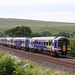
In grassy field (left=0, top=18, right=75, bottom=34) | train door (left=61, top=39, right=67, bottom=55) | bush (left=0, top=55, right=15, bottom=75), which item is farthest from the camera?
grassy field (left=0, top=18, right=75, bottom=34)

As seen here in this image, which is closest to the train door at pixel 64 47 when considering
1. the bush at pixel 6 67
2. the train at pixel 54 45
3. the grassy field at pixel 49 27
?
the train at pixel 54 45

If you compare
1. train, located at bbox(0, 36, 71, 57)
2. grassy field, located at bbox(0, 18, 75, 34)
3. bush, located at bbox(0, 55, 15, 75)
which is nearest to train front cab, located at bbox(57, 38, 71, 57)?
train, located at bbox(0, 36, 71, 57)

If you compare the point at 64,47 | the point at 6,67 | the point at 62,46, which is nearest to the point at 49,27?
the point at 64,47

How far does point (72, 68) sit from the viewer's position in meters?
17.1

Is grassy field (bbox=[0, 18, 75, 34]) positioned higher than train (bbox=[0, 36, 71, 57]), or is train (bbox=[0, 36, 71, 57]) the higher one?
train (bbox=[0, 36, 71, 57])

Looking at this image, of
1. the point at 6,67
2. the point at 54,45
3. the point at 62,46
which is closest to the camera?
the point at 6,67

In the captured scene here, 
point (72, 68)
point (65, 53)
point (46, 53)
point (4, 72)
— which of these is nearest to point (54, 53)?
point (65, 53)

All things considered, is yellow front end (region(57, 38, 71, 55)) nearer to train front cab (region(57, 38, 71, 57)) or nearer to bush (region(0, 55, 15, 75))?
train front cab (region(57, 38, 71, 57))

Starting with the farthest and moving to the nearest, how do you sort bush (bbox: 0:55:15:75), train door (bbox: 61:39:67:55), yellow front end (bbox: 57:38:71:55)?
train door (bbox: 61:39:67:55)
yellow front end (bbox: 57:38:71:55)
bush (bbox: 0:55:15:75)

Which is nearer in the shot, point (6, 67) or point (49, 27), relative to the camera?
point (6, 67)

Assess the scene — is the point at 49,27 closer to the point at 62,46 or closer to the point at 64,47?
the point at 64,47

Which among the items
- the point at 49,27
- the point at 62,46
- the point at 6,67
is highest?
the point at 62,46

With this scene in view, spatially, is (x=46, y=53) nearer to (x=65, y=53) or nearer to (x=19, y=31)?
(x=65, y=53)

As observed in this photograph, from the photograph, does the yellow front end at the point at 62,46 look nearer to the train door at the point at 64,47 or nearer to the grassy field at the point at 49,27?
the train door at the point at 64,47
